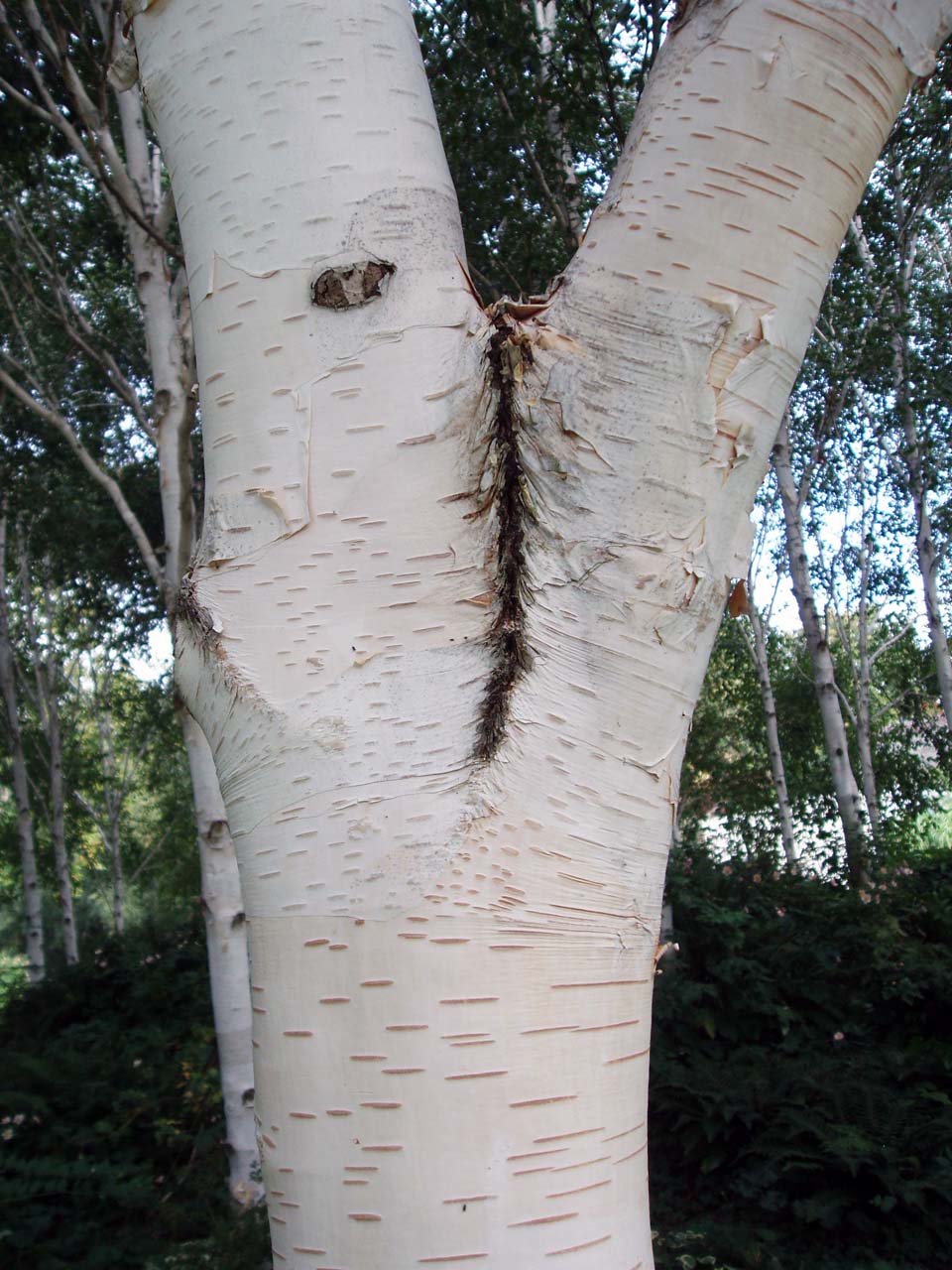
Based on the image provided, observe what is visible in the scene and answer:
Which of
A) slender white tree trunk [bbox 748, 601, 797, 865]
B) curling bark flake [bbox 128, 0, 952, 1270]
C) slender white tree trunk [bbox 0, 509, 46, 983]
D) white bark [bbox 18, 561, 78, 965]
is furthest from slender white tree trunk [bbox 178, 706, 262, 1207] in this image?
slender white tree trunk [bbox 748, 601, 797, 865]

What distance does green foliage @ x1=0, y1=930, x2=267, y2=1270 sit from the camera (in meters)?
3.46

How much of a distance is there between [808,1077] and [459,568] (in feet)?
13.3

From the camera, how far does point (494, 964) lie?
0.72 m

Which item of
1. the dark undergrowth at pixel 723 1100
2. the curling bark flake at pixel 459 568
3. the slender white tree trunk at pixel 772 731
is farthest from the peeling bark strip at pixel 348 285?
the slender white tree trunk at pixel 772 731

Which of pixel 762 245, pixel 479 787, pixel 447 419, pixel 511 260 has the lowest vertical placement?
pixel 479 787

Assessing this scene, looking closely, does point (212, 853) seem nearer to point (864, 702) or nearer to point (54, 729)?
point (54, 729)

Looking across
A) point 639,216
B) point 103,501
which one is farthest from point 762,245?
point 103,501

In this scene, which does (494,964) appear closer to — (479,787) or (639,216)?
(479,787)

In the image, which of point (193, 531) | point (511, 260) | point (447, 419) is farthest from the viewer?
point (511, 260)

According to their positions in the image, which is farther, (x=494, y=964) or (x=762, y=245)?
(x=762, y=245)

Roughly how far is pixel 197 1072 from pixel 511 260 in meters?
6.21

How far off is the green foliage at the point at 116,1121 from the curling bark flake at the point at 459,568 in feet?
9.70

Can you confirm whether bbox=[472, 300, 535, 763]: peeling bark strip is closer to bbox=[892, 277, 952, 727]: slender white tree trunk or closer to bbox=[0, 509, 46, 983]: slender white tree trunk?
bbox=[0, 509, 46, 983]: slender white tree trunk

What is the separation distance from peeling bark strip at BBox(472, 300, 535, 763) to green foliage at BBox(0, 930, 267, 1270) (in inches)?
122
